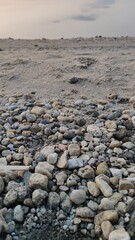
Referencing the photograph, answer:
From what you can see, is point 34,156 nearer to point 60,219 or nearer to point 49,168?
point 49,168

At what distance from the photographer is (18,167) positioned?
4320 millimetres

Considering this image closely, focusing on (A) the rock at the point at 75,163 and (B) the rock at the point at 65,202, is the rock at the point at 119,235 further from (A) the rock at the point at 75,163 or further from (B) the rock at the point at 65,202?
(A) the rock at the point at 75,163

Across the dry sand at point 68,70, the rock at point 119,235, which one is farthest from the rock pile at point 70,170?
the dry sand at point 68,70

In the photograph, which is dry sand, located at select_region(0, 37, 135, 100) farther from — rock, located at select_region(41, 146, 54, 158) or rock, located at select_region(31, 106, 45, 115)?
rock, located at select_region(41, 146, 54, 158)

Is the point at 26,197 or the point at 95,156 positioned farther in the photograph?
the point at 95,156

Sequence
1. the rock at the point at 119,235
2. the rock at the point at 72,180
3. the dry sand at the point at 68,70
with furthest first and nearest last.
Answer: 1. the dry sand at the point at 68,70
2. the rock at the point at 72,180
3. the rock at the point at 119,235

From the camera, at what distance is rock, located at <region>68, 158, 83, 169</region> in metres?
4.32

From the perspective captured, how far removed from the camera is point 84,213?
382 centimetres

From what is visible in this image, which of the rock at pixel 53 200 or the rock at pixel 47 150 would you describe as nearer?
the rock at pixel 53 200

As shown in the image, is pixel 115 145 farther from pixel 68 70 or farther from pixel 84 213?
pixel 68 70

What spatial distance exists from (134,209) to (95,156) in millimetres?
842

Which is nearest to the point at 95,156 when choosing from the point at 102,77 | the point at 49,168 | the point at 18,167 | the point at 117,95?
the point at 49,168

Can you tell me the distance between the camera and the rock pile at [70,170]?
3.80 meters

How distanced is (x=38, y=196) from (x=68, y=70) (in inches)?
144
